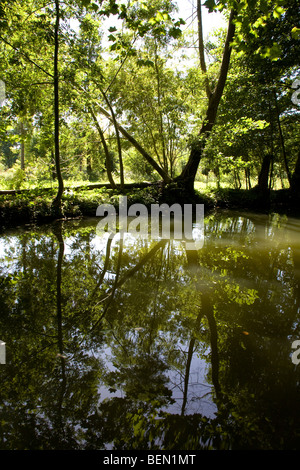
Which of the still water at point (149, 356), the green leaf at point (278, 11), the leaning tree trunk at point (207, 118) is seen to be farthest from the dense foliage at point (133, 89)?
the still water at point (149, 356)

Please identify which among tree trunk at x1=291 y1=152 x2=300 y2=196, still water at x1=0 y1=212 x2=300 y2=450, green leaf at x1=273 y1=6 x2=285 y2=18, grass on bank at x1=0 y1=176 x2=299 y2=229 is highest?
green leaf at x1=273 y1=6 x2=285 y2=18

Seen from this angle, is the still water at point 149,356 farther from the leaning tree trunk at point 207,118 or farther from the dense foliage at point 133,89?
the leaning tree trunk at point 207,118

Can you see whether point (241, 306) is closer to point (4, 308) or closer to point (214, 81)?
point (4, 308)

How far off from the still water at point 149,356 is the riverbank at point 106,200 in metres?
4.62

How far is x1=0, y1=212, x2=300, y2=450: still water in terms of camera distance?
5.99ft

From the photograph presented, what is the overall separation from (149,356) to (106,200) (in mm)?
10152

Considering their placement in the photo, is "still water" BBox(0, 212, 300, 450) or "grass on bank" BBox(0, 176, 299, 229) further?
"grass on bank" BBox(0, 176, 299, 229)

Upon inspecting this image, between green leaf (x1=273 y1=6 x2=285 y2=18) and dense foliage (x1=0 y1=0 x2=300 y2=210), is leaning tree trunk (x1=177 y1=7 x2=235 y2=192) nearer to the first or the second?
dense foliage (x1=0 y1=0 x2=300 y2=210)

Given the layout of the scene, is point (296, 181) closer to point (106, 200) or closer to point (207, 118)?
point (207, 118)

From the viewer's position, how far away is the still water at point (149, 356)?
1.83 m

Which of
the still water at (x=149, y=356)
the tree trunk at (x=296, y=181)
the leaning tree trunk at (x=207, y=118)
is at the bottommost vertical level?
the still water at (x=149, y=356)

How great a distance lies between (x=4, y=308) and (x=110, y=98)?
12836 mm

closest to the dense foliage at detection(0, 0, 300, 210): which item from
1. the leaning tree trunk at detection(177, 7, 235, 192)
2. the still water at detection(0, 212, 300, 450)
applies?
the leaning tree trunk at detection(177, 7, 235, 192)

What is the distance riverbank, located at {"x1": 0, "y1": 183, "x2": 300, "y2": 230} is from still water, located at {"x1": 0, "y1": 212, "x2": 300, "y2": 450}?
15.1 ft
